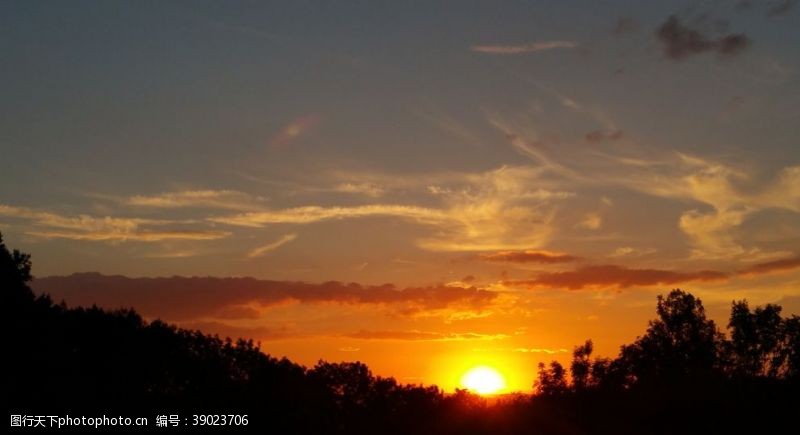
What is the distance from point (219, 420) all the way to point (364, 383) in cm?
3537

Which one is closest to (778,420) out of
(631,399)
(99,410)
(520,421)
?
(631,399)

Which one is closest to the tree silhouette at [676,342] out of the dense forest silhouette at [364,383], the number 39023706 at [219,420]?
the dense forest silhouette at [364,383]

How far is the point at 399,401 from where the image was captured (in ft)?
322

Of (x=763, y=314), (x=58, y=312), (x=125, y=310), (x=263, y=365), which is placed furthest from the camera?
(x=763, y=314)

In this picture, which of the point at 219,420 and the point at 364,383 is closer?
the point at 219,420

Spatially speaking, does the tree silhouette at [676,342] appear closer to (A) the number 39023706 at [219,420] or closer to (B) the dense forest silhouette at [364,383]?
(B) the dense forest silhouette at [364,383]

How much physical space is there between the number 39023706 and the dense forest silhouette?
682 mm

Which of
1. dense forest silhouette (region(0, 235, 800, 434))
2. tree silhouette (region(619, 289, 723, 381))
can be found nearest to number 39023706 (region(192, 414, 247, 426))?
dense forest silhouette (region(0, 235, 800, 434))

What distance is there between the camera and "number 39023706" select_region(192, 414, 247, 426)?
66.2 metres

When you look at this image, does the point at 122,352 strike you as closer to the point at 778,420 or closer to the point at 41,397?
the point at 41,397

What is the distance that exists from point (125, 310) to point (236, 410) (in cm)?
1319

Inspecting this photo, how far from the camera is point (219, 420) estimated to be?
6731 centimetres

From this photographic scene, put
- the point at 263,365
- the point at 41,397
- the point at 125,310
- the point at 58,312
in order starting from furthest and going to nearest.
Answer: the point at 263,365, the point at 125,310, the point at 58,312, the point at 41,397

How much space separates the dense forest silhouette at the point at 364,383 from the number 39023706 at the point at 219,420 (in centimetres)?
68
